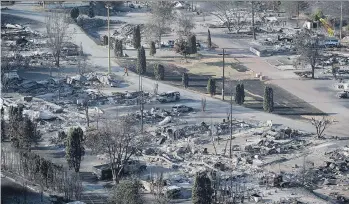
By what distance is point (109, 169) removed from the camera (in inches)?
693

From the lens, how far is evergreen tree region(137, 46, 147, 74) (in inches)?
1082

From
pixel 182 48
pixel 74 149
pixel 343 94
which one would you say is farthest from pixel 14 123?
pixel 182 48

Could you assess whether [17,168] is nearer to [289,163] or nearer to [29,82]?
[289,163]

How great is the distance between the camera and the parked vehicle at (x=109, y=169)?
17.6m

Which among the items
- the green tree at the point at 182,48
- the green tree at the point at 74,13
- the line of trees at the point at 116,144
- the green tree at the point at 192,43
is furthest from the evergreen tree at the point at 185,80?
the green tree at the point at 74,13

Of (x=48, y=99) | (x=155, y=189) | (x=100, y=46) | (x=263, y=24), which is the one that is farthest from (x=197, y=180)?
(x=263, y=24)

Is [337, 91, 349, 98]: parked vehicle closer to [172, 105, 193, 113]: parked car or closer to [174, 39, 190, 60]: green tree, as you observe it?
[172, 105, 193, 113]: parked car

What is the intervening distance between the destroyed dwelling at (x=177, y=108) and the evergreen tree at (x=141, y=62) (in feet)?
0.16

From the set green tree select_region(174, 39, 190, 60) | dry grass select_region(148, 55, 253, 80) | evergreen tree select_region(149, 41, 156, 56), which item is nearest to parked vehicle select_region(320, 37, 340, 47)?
dry grass select_region(148, 55, 253, 80)

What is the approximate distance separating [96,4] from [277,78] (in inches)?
684

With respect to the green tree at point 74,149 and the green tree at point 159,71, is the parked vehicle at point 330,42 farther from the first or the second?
the green tree at point 74,149

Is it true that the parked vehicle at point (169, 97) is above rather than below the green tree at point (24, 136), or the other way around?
above

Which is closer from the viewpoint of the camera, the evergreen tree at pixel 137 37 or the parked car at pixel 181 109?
the parked car at pixel 181 109

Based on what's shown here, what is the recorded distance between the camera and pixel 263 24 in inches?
1503
